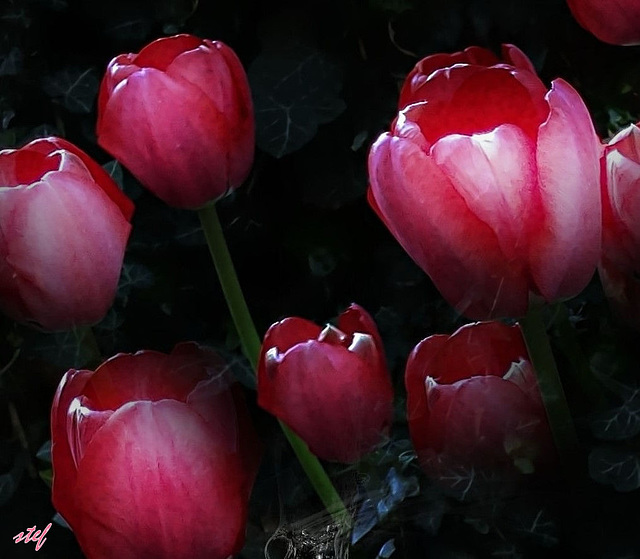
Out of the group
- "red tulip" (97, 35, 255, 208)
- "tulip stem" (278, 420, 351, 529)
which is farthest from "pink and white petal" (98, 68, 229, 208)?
"tulip stem" (278, 420, 351, 529)

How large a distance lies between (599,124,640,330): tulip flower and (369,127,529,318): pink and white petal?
0.13ft

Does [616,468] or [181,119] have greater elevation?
[181,119]

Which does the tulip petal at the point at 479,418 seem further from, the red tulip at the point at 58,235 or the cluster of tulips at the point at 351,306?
the red tulip at the point at 58,235

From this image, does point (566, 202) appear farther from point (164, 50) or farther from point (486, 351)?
point (164, 50)

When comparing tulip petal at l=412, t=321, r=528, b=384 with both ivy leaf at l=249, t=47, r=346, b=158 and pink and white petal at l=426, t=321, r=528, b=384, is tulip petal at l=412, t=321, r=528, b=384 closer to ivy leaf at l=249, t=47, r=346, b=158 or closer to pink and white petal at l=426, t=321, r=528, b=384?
pink and white petal at l=426, t=321, r=528, b=384

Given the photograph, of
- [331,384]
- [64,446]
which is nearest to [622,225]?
[331,384]

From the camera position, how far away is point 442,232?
1.03ft

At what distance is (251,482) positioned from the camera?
0.38 m

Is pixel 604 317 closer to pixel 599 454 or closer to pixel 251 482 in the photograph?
pixel 599 454

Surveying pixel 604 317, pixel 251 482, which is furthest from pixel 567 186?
pixel 251 482

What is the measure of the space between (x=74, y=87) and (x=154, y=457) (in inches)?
6.4

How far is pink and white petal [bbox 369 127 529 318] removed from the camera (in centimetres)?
31
